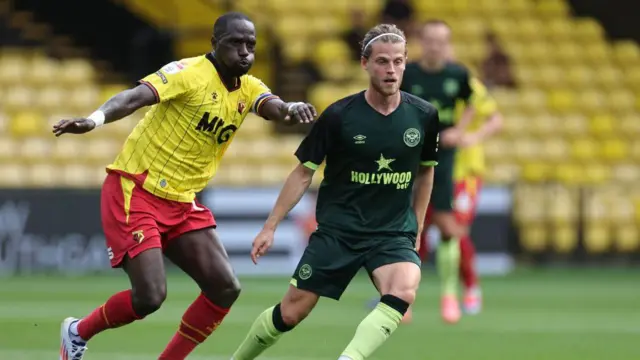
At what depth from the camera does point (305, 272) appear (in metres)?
7.11

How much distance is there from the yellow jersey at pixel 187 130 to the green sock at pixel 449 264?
4.17 metres

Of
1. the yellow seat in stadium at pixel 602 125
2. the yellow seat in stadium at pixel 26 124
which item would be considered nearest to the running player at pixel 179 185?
the yellow seat in stadium at pixel 26 124

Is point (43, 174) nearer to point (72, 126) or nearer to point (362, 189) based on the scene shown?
point (362, 189)

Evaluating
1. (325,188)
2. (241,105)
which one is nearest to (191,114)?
(241,105)

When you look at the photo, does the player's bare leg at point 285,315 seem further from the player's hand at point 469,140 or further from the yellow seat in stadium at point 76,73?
the yellow seat in stadium at point 76,73

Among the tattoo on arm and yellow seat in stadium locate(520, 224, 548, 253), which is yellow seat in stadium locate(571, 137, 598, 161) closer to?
yellow seat in stadium locate(520, 224, 548, 253)

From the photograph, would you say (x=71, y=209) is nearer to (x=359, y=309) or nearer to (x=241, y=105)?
(x=359, y=309)

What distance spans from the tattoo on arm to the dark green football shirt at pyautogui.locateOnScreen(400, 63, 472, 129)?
13.9 feet

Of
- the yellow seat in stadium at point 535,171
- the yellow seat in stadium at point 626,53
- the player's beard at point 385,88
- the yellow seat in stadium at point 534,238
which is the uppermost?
the player's beard at point 385,88

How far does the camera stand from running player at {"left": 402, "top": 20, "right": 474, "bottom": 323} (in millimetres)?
11250

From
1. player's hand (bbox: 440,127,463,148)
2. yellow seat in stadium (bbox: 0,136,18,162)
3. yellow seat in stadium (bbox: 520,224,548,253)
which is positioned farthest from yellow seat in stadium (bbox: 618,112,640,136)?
player's hand (bbox: 440,127,463,148)

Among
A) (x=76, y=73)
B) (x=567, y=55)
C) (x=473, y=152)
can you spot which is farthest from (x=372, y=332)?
(x=567, y=55)

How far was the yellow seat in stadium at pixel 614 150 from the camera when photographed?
20.3 metres

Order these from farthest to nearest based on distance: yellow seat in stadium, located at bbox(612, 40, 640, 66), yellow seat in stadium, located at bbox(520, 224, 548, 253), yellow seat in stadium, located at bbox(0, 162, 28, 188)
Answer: yellow seat in stadium, located at bbox(612, 40, 640, 66)
yellow seat in stadium, located at bbox(0, 162, 28, 188)
yellow seat in stadium, located at bbox(520, 224, 548, 253)
